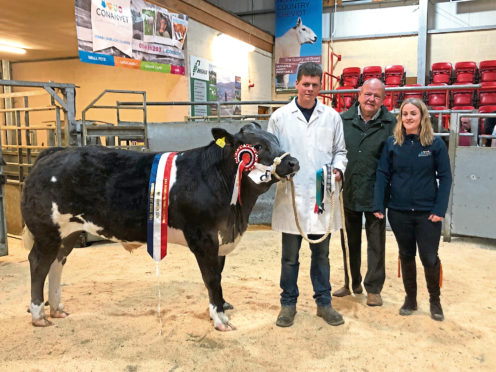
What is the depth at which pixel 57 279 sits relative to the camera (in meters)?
3.43

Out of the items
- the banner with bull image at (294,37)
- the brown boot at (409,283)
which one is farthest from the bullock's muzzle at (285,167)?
the banner with bull image at (294,37)

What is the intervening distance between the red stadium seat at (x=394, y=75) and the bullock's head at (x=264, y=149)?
37.8 feet

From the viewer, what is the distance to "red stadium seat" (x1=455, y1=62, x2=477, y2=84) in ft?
41.1

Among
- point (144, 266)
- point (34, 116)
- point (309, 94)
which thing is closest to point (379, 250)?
point (309, 94)

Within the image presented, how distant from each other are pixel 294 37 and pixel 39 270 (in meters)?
14.0

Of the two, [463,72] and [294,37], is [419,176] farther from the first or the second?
[294,37]

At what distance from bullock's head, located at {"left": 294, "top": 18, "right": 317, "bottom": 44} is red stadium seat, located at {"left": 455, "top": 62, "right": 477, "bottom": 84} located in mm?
4815

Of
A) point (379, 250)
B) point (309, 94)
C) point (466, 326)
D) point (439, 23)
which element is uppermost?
point (439, 23)

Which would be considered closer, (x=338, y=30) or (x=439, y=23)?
(x=439, y=23)

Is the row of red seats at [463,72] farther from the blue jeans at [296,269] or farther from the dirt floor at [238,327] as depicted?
the blue jeans at [296,269]

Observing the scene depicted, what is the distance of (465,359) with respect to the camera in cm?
276

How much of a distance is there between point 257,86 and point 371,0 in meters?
4.70

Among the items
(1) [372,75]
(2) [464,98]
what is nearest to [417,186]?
(2) [464,98]

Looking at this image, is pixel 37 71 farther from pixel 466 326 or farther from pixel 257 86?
pixel 466 326
